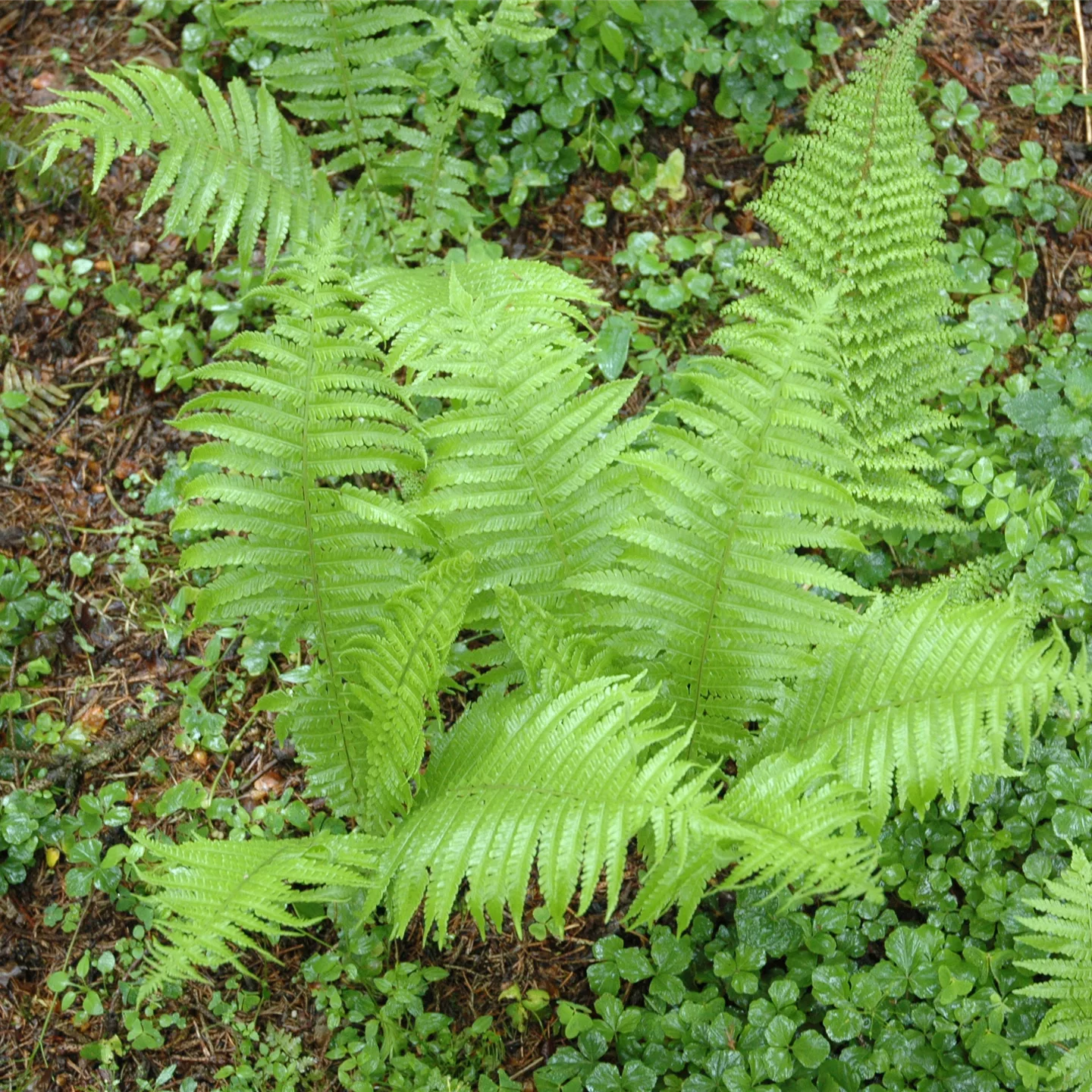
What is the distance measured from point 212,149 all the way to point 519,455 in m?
1.53

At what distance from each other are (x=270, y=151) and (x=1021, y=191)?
263 centimetres

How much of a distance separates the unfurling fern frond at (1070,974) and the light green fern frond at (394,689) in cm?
139

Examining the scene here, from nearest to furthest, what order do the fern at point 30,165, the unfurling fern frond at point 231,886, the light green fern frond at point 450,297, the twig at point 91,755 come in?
the unfurling fern frond at point 231,886, the light green fern frond at point 450,297, the twig at point 91,755, the fern at point 30,165

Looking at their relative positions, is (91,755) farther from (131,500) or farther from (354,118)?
(354,118)

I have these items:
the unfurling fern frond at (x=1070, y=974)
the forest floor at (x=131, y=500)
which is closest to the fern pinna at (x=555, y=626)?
the forest floor at (x=131, y=500)

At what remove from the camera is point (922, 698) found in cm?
199

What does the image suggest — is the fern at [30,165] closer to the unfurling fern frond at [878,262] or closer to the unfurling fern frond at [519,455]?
the unfurling fern frond at [519,455]

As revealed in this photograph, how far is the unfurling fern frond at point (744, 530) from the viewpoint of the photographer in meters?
2.13

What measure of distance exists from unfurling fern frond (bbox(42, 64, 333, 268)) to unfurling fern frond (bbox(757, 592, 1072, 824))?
204cm

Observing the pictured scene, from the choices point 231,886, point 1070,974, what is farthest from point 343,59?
point 1070,974

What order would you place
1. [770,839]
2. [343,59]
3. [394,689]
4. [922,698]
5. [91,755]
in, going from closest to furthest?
[770,839]
[922,698]
[394,689]
[91,755]
[343,59]

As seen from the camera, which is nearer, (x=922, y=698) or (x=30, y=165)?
(x=922, y=698)

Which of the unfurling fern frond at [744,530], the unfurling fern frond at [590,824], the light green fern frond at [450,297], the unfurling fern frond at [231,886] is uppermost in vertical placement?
the light green fern frond at [450,297]

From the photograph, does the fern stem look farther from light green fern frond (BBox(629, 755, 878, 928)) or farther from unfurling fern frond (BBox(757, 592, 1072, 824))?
light green fern frond (BBox(629, 755, 878, 928))
